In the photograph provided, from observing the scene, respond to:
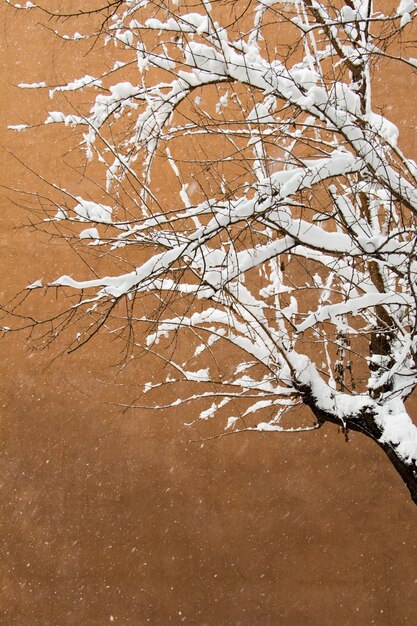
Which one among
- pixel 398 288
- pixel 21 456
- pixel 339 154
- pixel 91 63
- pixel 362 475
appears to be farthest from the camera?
pixel 91 63

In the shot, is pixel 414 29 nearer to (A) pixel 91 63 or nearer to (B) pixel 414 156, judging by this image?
(B) pixel 414 156

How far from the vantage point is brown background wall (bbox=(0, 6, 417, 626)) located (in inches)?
256

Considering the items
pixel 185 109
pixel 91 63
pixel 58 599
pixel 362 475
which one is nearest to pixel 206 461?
pixel 362 475

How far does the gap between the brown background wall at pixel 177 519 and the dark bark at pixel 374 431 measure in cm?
275

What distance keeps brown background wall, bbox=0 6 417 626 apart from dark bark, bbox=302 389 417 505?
2754mm

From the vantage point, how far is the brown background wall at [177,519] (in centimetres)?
649

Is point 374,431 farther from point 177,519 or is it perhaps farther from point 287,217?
point 177,519

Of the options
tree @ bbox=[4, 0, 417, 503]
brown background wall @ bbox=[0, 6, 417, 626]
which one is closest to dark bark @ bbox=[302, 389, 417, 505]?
tree @ bbox=[4, 0, 417, 503]

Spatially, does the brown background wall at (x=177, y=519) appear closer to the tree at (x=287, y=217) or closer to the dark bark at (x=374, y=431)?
the tree at (x=287, y=217)

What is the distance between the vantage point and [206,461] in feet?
22.3

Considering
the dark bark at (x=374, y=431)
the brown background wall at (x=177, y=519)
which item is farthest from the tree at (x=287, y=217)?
the brown background wall at (x=177, y=519)

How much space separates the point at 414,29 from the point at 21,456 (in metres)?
5.39

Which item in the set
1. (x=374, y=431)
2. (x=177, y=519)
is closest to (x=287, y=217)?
(x=374, y=431)

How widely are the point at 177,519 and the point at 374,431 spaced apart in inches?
129
